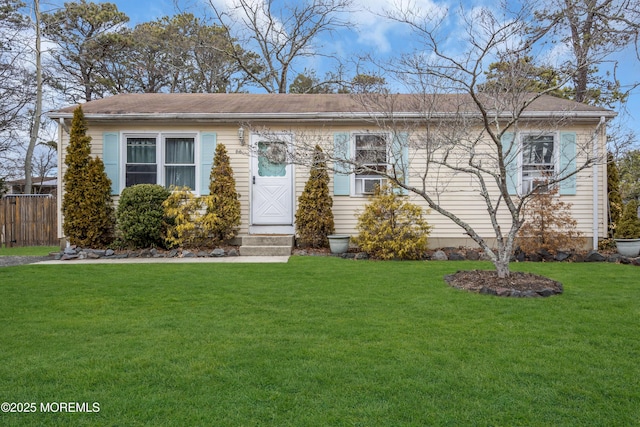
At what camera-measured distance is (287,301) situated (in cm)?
440

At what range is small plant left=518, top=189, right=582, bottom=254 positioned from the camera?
757cm

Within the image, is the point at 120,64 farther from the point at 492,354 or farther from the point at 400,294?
the point at 492,354

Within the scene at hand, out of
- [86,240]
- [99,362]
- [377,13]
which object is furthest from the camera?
[86,240]

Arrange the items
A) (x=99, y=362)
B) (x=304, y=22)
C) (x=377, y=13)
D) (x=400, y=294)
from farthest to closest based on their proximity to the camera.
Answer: (x=304, y=22) → (x=377, y=13) → (x=400, y=294) → (x=99, y=362)

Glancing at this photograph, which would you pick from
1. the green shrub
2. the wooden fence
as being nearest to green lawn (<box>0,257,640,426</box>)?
the green shrub

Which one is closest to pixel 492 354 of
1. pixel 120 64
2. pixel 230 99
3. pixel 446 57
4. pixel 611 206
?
pixel 446 57

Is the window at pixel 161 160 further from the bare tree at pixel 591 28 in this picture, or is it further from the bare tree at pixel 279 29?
the bare tree at pixel 279 29

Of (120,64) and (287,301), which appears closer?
(287,301)

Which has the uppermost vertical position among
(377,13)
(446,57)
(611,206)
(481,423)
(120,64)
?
(120,64)

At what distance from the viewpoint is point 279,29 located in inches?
704

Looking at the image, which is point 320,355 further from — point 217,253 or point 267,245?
point 267,245

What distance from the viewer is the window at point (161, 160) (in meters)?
8.94

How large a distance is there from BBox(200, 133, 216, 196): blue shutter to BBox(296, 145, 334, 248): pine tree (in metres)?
2.18

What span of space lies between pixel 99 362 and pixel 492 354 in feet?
9.00
